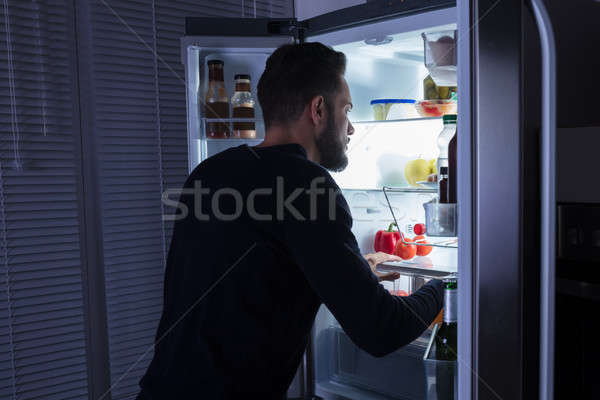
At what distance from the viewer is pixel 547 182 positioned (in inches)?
29.0

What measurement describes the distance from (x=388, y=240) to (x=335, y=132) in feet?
2.22

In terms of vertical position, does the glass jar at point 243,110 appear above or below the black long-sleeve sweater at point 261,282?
above

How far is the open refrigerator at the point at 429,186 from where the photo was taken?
753 mm

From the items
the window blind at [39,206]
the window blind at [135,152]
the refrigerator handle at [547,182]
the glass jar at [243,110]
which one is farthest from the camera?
the window blind at [135,152]

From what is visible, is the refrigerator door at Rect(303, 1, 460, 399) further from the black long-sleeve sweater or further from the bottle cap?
the black long-sleeve sweater

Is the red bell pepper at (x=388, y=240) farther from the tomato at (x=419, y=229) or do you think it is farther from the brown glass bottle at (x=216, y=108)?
the brown glass bottle at (x=216, y=108)

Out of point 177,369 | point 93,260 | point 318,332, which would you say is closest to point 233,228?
point 177,369

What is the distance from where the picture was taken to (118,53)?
2229mm

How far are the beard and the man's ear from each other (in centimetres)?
2

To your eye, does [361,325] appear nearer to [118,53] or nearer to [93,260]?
[93,260]

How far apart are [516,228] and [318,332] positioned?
4.10 ft

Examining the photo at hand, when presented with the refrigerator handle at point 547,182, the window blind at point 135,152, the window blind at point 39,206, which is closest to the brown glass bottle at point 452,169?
the refrigerator handle at point 547,182

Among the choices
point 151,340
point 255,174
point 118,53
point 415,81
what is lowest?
point 151,340

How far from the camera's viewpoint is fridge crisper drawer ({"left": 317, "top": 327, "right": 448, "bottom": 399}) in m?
1.72
